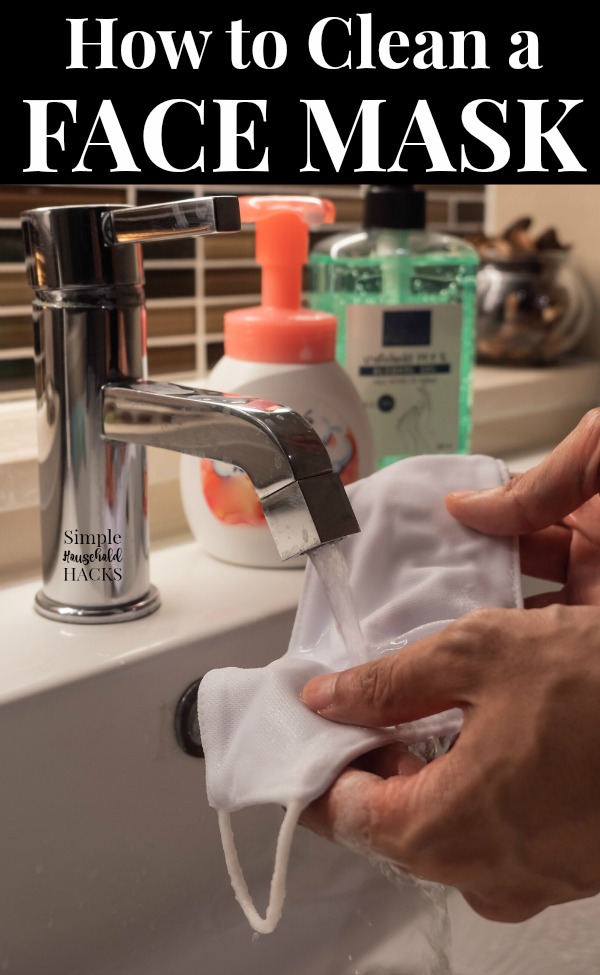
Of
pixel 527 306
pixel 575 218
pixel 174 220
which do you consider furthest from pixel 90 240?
pixel 575 218

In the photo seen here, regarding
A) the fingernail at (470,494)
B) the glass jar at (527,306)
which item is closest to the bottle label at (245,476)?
the fingernail at (470,494)

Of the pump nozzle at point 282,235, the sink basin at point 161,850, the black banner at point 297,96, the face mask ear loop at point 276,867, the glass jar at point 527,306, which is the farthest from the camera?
the glass jar at point 527,306

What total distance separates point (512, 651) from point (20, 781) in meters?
0.22

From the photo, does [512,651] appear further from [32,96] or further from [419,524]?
[32,96]

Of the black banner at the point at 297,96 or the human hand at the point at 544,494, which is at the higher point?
the black banner at the point at 297,96

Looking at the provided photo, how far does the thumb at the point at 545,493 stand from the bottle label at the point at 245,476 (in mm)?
116

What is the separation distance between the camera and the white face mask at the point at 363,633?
0.37 meters

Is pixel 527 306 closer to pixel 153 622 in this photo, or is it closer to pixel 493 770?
pixel 153 622

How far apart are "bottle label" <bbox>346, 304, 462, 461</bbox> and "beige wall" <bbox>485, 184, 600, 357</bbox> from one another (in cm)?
32

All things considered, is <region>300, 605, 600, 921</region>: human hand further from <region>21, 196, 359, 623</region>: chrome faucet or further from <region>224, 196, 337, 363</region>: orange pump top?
<region>224, 196, 337, 363</region>: orange pump top

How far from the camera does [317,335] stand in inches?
22.6

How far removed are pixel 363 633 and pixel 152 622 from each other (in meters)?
0.12

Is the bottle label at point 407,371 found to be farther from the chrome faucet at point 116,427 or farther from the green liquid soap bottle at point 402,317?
the chrome faucet at point 116,427

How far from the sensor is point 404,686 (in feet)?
1.21
